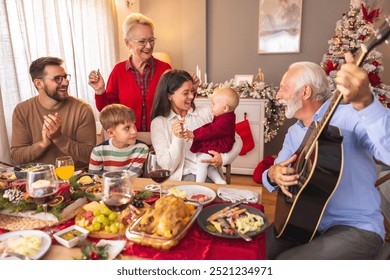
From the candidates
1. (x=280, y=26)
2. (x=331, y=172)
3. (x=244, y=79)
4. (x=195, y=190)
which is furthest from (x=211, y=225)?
(x=280, y=26)

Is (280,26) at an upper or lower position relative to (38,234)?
upper

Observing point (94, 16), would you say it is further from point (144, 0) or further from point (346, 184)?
point (346, 184)

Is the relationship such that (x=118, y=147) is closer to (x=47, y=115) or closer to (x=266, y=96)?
(x=47, y=115)

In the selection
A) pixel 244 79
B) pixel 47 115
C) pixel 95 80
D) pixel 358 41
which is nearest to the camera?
pixel 47 115

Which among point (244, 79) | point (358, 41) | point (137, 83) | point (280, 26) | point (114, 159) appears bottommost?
point (114, 159)

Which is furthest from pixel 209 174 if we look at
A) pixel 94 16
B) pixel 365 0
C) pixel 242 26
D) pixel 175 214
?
pixel 365 0

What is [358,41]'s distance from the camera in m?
3.90

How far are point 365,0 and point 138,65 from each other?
→ 3429 mm

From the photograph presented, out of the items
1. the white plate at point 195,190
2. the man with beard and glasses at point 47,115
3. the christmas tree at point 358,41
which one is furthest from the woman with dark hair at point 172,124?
the christmas tree at point 358,41

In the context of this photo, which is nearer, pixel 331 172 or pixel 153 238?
pixel 153 238

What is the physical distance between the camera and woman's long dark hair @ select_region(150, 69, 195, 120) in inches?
79.1

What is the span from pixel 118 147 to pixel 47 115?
0.56 meters

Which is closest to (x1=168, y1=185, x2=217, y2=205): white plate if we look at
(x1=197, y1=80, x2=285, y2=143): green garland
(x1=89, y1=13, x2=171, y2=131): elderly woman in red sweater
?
(x1=89, y1=13, x2=171, y2=131): elderly woman in red sweater
